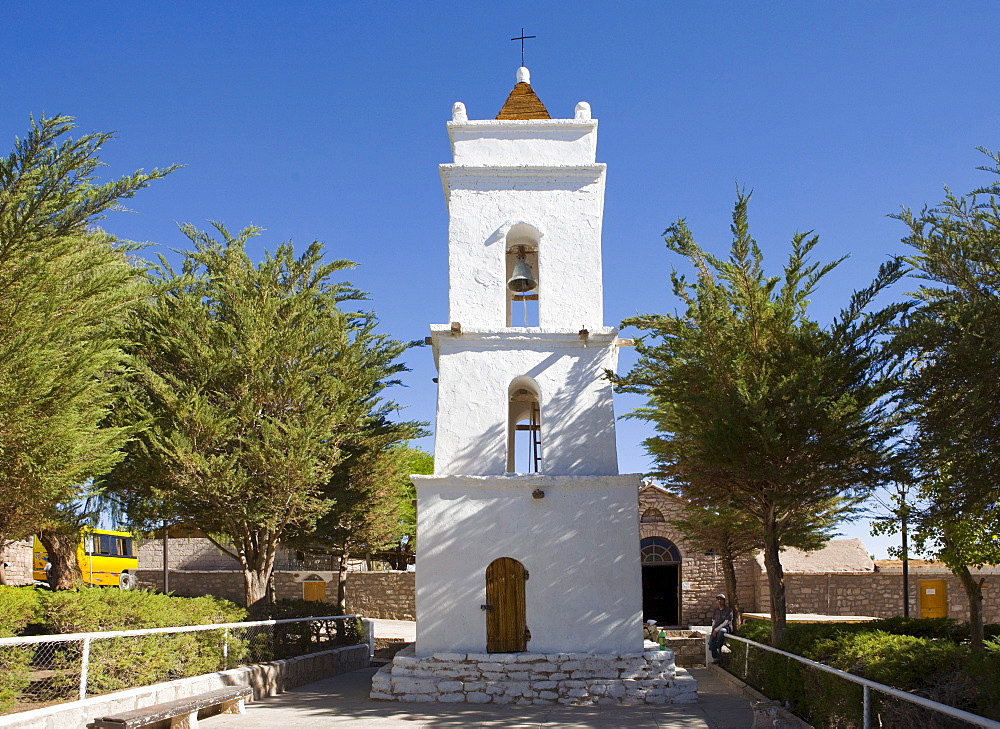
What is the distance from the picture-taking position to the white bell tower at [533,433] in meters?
13.2

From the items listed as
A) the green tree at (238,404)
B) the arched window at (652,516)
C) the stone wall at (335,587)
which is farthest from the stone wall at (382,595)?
the green tree at (238,404)

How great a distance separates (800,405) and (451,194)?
22.2ft

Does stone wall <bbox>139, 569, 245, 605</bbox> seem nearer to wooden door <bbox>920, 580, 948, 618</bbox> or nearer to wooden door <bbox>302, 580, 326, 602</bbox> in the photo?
wooden door <bbox>302, 580, 326, 602</bbox>

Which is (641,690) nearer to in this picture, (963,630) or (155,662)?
(963,630)

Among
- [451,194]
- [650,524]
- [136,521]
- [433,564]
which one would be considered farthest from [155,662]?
[650,524]

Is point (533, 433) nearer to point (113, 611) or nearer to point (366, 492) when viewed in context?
point (366, 492)

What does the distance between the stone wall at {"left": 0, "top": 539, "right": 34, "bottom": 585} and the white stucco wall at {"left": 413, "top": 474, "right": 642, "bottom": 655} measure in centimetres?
2020

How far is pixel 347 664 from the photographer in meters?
17.6

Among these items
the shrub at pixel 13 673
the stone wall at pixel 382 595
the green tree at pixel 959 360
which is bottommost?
the stone wall at pixel 382 595

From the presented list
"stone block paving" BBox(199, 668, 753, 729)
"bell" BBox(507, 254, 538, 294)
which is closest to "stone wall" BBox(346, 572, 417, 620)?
"stone block paving" BBox(199, 668, 753, 729)

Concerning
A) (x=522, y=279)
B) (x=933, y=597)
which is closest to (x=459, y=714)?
(x=522, y=279)

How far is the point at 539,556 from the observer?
1337 centimetres

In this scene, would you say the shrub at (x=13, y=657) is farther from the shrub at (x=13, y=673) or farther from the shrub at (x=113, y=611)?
the shrub at (x=113, y=611)

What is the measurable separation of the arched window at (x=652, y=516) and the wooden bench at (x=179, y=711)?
19.1m
